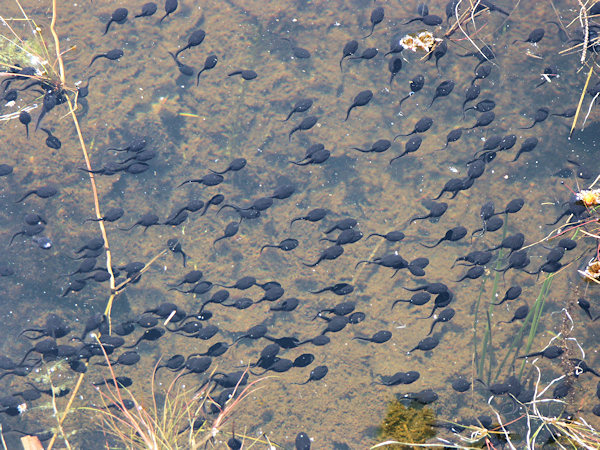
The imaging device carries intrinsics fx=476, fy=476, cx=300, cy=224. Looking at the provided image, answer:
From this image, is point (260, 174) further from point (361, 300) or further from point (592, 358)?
point (592, 358)

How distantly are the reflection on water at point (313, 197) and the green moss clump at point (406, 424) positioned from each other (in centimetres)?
11

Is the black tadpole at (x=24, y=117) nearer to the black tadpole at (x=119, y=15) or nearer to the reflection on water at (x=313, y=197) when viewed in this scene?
the reflection on water at (x=313, y=197)

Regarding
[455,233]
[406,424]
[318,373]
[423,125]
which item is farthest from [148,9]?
[406,424]

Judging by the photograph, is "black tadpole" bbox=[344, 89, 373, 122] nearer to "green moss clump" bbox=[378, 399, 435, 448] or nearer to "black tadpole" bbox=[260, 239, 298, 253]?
"black tadpole" bbox=[260, 239, 298, 253]

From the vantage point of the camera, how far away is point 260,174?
5.36 m

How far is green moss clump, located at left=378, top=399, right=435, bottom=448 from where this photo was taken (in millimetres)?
4695

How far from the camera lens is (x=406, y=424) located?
477cm

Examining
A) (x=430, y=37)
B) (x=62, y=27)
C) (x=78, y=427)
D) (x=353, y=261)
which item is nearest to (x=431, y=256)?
(x=353, y=261)

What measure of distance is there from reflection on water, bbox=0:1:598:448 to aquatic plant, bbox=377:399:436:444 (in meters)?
0.10

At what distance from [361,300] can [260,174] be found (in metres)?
1.79

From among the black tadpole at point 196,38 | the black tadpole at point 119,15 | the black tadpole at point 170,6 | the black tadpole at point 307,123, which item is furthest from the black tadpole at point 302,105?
the black tadpole at point 119,15

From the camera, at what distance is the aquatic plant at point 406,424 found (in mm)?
4698

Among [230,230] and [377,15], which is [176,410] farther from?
[377,15]

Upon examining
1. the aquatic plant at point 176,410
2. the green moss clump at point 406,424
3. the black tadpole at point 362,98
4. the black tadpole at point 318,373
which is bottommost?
the green moss clump at point 406,424
